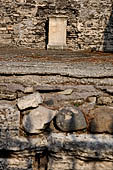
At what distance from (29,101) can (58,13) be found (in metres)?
7.37

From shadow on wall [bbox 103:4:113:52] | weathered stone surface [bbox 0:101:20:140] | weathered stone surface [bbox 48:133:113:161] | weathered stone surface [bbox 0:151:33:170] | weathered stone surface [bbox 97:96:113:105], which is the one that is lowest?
weathered stone surface [bbox 0:151:33:170]

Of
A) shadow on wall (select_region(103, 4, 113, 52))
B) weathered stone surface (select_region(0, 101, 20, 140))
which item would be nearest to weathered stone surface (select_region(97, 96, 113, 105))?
weathered stone surface (select_region(0, 101, 20, 140))

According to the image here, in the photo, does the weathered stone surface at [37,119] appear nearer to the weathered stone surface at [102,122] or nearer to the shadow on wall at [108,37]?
the weathered stone surface at [102,122]

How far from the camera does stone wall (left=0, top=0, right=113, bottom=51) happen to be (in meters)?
8.12

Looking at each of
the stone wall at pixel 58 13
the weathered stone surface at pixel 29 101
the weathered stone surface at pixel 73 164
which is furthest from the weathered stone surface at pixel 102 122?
the stone wall at pixel 58 13

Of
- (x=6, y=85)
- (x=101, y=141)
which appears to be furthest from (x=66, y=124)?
(x=6, y=85)

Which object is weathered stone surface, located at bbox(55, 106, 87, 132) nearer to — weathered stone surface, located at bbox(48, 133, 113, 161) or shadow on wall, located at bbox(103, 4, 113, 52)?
weathered stone surface, located at bbox(48, 133, 113, 161)

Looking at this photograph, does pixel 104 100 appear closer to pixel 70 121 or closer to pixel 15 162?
pixel 70 121

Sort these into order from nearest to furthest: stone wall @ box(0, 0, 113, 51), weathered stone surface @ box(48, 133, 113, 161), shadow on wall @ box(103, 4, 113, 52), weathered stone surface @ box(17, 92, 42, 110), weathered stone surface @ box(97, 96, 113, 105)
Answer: weathered stone surface @ box(48, 133, 113, 161)
weathered stone surface @ box(17, 92, 42, 110)
weathered stone surface @ box(97, 96, 113, 105)
stone wall @ box(0, 0, 113, 51)
shadow on wall @ box(103, 4, 113, 52)

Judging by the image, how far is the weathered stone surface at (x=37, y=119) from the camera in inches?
58.9

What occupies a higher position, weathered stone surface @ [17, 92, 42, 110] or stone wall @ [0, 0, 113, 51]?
stone wall @ [0, 0, 113, 51]

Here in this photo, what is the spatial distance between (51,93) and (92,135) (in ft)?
1.60

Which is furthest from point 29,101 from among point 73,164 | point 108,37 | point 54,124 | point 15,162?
point 108,37

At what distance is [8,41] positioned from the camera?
27.5ft
